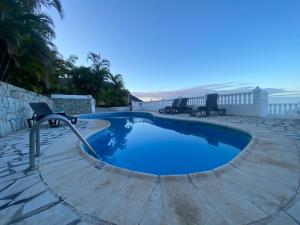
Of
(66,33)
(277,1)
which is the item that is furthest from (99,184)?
(66,33)

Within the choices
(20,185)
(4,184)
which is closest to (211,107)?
(20,185)

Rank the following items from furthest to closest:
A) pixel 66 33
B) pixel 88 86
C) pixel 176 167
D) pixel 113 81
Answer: pixel 113 81 → pixel 88 86 → pixel 66 33 → pixel 176 167

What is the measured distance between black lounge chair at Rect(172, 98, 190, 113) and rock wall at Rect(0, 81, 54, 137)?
9.50m

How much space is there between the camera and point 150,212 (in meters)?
1.75

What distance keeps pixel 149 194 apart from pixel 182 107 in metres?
11.7

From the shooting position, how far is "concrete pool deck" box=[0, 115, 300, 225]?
66.1 inches

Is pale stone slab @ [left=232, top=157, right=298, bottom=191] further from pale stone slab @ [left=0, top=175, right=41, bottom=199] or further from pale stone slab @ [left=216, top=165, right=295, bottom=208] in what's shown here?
pale stone slab @ [left=0, top=175, right=41, bottom=199]

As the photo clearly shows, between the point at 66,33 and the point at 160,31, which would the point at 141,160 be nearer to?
the point at 66,33

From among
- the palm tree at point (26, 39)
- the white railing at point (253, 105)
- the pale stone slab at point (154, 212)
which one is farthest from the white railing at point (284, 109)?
the palm tree at point (26, 39)

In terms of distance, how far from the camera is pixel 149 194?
6.78 feet

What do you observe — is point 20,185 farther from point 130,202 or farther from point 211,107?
point 211,107

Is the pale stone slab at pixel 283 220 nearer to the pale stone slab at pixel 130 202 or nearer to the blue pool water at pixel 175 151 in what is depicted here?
the pale stone slab at pixel 130 202

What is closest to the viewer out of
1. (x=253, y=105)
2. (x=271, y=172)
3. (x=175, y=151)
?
(x=271, y=172)

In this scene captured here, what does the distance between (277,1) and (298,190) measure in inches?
424
